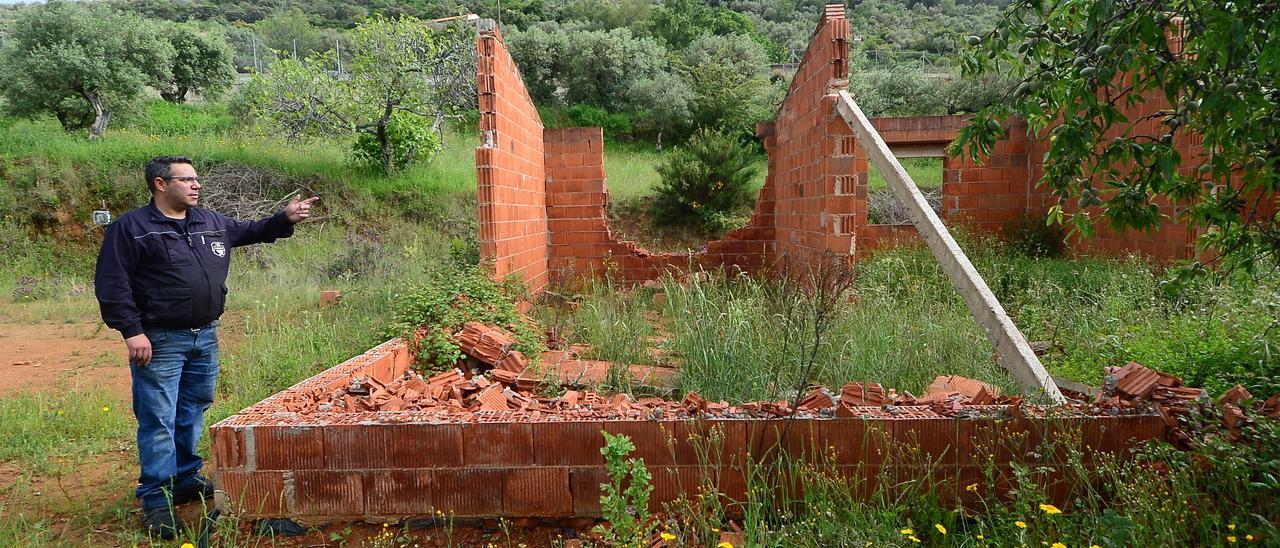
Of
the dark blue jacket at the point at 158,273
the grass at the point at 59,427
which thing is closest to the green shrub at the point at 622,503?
the dark blue jacket at the point at 158,273

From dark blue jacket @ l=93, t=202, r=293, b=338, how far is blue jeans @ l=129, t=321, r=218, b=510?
0.10m

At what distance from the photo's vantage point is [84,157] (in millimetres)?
14453

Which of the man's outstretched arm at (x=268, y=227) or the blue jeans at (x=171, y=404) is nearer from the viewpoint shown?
the blue jeans at (x=171, y=404)

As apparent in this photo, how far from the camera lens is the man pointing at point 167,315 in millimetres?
2975

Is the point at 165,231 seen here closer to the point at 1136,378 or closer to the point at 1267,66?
the point at 1267,66

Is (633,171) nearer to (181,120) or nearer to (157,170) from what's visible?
(181,120)

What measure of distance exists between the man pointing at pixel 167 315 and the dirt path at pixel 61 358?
2.24 meters

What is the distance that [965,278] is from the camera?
416 centimetres

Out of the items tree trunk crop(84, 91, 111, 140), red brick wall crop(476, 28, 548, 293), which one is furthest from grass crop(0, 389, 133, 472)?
tree trunk crop(84, 91, 111, 140)

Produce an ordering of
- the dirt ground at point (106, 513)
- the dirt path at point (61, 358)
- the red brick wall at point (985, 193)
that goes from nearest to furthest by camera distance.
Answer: the dirt ground at point (106, 513) < the dirt path at point (61, 358) < the red brick wall at point (985, 193)

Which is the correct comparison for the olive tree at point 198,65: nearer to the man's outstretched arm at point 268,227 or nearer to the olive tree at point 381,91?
the olive tree at point 381,91

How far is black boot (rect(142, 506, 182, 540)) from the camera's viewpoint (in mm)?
2898

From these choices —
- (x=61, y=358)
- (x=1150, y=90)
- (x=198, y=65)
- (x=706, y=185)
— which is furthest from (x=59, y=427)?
(x=198, y=65)

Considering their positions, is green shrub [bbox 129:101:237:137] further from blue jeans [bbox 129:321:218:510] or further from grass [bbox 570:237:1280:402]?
blue jeans [bbox 129:321:218:510]
